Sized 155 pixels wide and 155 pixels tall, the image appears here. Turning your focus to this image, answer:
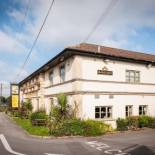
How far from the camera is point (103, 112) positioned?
67.6 feet

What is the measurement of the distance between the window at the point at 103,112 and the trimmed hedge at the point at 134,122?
3.26ft

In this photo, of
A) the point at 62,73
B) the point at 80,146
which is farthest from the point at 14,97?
the point at 80,146

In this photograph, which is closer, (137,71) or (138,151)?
(138,151)

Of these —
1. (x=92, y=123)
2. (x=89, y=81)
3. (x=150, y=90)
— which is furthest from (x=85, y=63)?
(x=150, y=90)

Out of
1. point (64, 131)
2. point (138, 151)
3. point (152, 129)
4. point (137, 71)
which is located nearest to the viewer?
point (138, 151)

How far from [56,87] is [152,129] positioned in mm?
10054

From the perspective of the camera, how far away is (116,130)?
20.3m

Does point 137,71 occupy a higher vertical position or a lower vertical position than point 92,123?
higher

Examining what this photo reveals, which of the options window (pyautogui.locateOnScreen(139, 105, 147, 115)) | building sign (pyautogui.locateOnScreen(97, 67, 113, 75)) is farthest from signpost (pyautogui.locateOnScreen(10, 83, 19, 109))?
building sign (pyautogui.locateOnScreen(97, 67, 113, 75))

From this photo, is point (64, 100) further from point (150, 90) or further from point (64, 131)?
point (150, 90)

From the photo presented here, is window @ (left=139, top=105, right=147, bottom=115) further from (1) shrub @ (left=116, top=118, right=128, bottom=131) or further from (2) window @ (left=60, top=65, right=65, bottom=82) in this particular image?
(2) window @ (left=60, top=65, right=65, bottom=82)

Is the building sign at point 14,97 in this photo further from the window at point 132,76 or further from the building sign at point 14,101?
the window at point 132,76

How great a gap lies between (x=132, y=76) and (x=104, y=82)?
3644 mm

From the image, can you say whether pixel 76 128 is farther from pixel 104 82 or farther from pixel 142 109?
pixel 142 109
